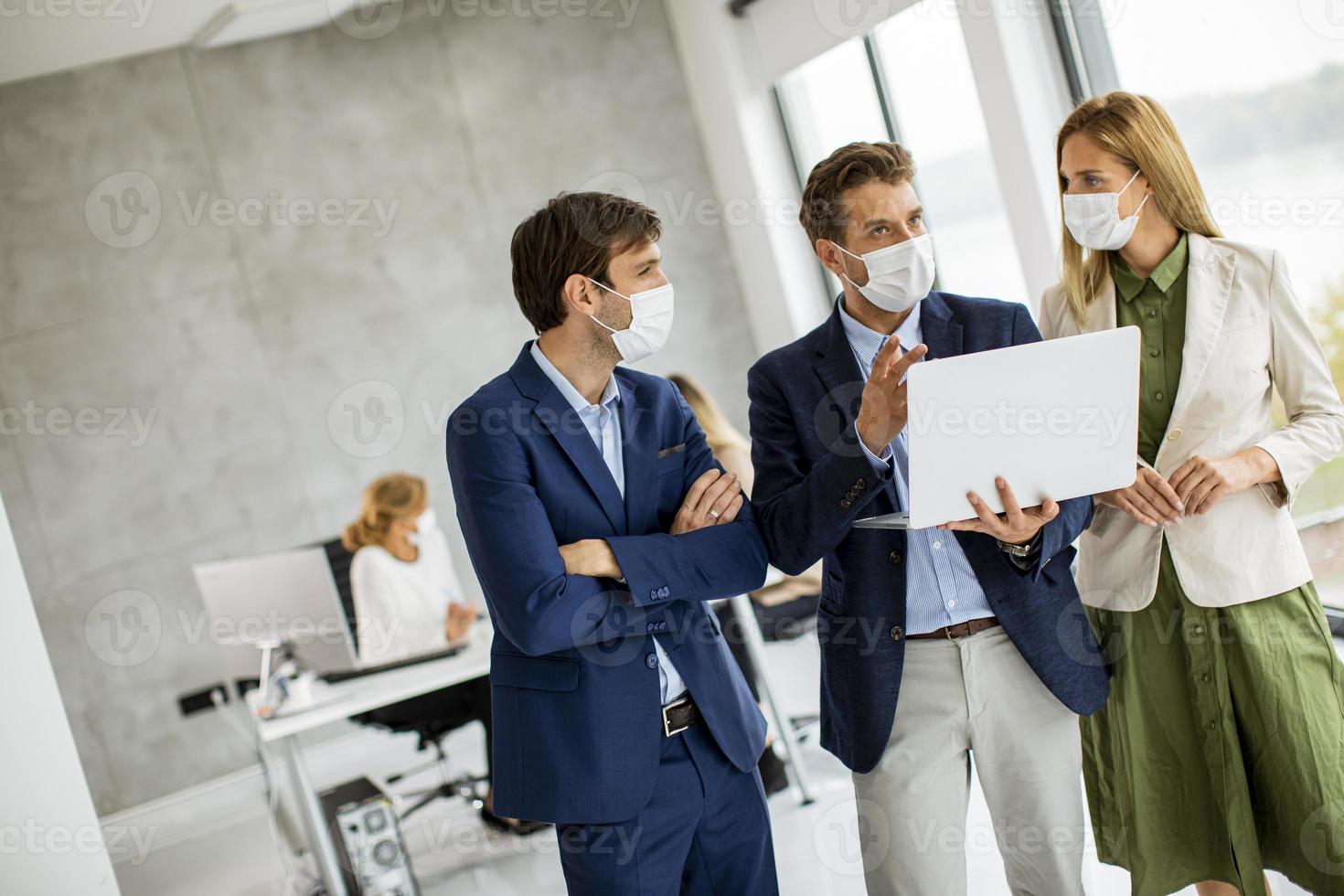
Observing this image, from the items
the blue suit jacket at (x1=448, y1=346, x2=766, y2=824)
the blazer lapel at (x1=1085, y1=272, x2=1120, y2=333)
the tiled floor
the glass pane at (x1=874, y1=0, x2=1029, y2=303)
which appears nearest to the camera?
the blue suit jacket at (x1=448, y1=346, x2=766, y2=824)

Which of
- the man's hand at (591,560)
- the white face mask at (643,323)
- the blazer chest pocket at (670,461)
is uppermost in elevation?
the white face mask at (643,323)

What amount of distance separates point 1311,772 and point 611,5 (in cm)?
545

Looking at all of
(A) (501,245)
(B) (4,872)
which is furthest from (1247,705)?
(A) (501,245)

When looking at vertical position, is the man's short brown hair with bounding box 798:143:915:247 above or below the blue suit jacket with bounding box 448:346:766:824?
above

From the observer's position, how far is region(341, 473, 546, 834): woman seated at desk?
14.3 ft

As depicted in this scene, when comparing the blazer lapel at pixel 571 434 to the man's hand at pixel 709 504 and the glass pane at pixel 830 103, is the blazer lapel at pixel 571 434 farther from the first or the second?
the glass pane at pixel 830 103

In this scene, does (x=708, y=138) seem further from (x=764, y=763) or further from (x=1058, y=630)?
(x=1058, y=630)

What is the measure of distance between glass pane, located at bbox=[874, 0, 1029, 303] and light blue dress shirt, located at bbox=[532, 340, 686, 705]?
10.2 feet

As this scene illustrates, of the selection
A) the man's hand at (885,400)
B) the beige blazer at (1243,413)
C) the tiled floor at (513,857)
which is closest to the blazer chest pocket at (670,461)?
the man's hand at (885,400)

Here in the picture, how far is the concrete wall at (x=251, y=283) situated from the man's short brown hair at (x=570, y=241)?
13.3 feet

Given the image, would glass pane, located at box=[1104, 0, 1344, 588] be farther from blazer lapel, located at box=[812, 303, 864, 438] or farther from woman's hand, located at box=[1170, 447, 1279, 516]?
blazer lapel, located at box=[812, 303, 864, 438]

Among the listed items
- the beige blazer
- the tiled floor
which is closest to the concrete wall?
the tiled floor

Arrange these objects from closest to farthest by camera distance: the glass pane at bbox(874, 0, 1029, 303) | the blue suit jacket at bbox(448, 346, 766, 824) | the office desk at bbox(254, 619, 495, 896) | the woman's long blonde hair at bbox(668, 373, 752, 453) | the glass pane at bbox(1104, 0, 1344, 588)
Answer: the blue suit jacket at bbox(448, 346, 766, 824) < the glass pane at bbox(1104, 0, 1344, 588) < the office desk at bbox(254, 619, 495, 896) < the woman's long blonde hair at bbox(668, 373, 752, 453) < the glass pane at bbox(874, 0, 1029, 303)

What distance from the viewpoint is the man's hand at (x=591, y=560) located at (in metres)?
1.79
